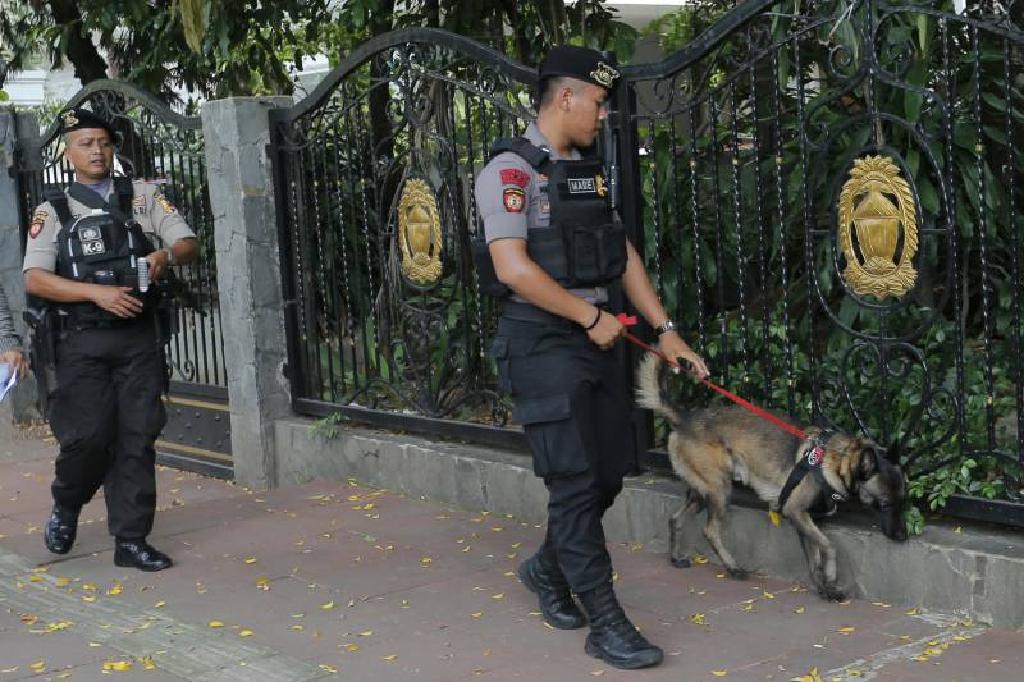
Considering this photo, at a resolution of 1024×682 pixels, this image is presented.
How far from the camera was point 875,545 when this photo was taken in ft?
17.3

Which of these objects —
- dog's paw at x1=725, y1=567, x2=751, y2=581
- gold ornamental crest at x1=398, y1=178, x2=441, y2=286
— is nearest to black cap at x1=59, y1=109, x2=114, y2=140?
gold ornamental crest at x1=398, y1=178, x2=441, y2=286

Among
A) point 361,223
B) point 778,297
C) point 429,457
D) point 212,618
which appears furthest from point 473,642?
point 361,223

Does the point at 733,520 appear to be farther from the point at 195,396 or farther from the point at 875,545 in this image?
the point at 195,396

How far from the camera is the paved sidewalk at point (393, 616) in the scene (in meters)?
4.78

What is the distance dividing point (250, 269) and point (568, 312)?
3.96 m

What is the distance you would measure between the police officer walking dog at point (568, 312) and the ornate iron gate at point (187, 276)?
4.36 metres

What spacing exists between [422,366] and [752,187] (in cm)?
200

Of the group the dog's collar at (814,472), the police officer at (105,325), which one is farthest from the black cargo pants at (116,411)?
the dog's collar at (814,472)

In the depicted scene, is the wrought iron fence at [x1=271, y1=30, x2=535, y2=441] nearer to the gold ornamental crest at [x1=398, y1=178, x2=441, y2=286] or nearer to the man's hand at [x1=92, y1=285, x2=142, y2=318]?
the gold ornamental crest at [x1=398, y1=178, x2=441, y2=286]

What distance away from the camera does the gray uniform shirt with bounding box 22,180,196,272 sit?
251 inches

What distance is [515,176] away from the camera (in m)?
4.74

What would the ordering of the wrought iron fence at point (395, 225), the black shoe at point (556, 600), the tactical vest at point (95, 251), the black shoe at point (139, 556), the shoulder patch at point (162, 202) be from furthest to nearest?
the wrought iron fence at point (395, 225)
the shoulder patch at point (162, 202)
the black shoe at point (139, 556)
the tactical vest at point (95, 251)
the black shoe at point (556, 600)

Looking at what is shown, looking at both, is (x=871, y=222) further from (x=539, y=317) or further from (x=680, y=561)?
(x=680, y=561)

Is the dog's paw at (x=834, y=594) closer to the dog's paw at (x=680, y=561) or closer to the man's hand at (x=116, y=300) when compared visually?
the dog's paw at (x=680, y=561)
